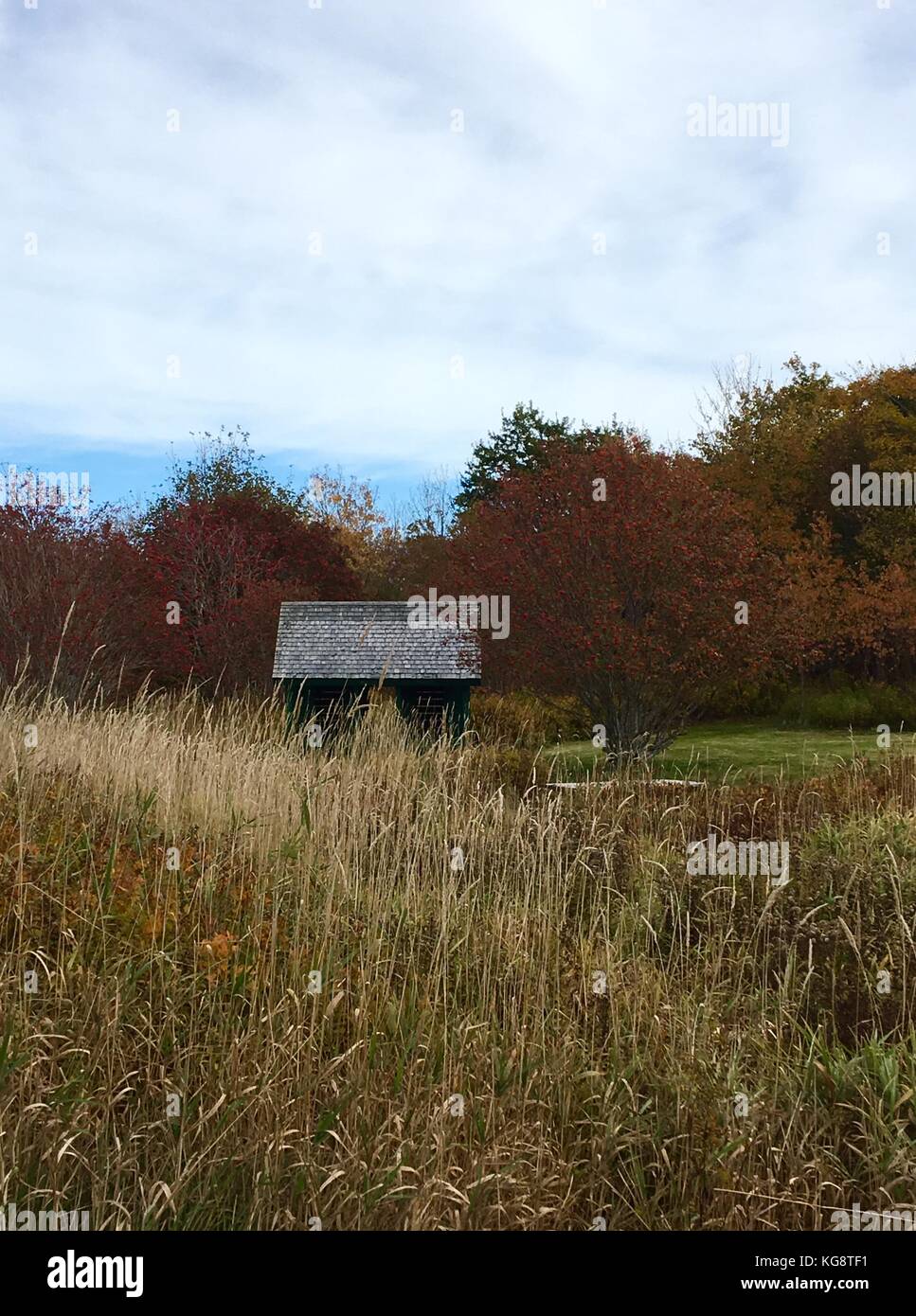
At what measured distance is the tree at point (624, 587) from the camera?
15.0m

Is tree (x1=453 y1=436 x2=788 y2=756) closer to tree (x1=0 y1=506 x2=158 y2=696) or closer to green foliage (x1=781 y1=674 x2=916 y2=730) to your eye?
tree (x1=0 y1=506 x2=158 y2=696)

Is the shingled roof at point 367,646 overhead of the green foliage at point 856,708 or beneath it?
overhead

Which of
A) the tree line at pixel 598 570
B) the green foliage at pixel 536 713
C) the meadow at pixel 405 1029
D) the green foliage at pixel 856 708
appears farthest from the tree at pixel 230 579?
the meadow at pixel 405 1029

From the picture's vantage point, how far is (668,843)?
303 inches

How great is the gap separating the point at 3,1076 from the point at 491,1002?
1856 millimetres

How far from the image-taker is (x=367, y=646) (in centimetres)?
1927

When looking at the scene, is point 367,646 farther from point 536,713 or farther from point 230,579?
point 230,579

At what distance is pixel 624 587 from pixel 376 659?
5.16m

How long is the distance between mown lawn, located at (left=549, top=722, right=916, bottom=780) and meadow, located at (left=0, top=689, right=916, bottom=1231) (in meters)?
6.58

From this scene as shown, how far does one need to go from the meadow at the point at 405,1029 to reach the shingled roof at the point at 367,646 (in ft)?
35.2

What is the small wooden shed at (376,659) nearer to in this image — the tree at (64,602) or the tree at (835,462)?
the tree at (64,602)

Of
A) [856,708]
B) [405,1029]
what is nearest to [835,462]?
[856,708]

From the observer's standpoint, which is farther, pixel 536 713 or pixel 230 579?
pixel 230 579

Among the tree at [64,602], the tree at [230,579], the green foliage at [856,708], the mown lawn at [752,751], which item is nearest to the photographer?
the mown lawn at [752,751]
